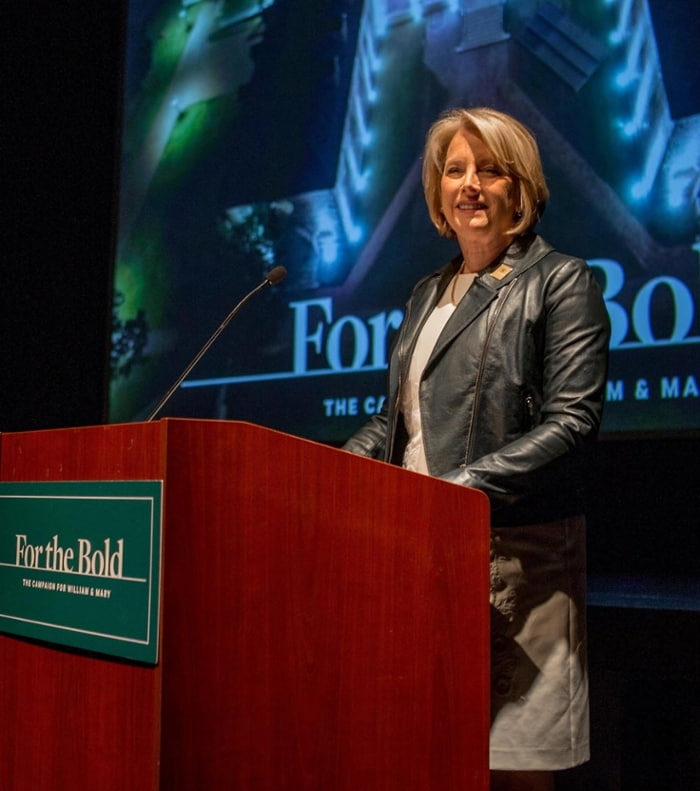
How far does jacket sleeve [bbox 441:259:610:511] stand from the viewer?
4.73 feet

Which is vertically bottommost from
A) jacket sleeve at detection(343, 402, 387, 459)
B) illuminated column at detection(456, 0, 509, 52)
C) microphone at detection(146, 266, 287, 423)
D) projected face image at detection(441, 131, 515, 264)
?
jacket sleeve at detection(343, 402, 387, 459)

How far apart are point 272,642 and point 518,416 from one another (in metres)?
0.66

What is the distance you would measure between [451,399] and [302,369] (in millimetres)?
1794

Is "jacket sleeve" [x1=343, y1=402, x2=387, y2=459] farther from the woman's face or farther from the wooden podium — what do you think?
the wooden podium

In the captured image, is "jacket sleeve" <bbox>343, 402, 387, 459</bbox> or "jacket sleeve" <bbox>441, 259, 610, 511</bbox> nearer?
"jacket sleeve" <bbox>441, 259, 610, 511</bbox>

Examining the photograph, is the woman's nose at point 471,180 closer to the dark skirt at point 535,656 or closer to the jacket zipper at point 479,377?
the jacket zipper at point 479,377

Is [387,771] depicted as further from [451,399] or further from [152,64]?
[152,64]

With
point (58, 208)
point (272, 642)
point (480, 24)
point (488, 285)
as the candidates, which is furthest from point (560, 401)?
point (58, 208)

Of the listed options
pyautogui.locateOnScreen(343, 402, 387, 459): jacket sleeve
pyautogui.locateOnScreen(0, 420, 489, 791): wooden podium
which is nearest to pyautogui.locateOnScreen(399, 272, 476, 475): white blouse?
pyautogui.locateOnScreen(343, 402, 387, 459): jacket sleeve

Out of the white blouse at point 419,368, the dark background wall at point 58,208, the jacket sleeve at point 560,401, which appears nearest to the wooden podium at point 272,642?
the jacket sleeve at point 560,401

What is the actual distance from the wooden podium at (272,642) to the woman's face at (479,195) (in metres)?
0.62

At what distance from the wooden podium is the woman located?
0.22m

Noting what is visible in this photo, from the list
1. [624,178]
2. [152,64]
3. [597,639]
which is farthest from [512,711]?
[152,64]

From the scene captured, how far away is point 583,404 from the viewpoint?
5.05 feet
